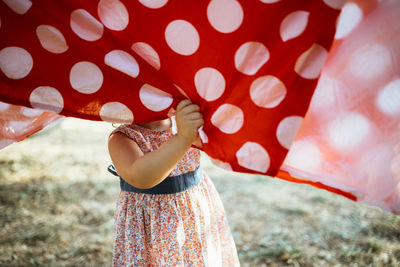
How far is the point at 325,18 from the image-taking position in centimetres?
76

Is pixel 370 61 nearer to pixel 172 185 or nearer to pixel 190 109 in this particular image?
pixel 190 109

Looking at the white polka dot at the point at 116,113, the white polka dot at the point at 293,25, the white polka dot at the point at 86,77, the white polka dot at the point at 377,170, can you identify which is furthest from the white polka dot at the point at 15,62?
the white polka dot at the point at 377,170

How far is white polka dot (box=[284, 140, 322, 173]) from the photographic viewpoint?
0.89 m

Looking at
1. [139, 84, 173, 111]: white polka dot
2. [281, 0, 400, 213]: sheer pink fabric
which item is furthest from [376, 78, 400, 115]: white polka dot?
[139, 84, 173, 111]: white polka dot

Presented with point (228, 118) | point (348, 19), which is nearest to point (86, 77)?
point (228, 118)

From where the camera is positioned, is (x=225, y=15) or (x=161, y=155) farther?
(x=161, y=155)

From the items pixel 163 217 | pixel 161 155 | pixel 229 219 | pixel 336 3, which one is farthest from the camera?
pixel 229 219

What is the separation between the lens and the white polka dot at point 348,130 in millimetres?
843

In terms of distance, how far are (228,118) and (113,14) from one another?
15.0 inches

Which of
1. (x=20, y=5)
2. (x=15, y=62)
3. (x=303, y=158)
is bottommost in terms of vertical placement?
(x=303, y=158)

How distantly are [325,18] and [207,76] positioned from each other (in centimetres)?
29

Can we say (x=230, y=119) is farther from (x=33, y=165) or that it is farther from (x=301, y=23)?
(x=33, y=165)

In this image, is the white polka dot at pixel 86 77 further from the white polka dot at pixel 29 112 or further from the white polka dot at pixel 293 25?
the white polka dot at pixel 293 25

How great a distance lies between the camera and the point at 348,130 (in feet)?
2.81
